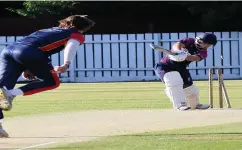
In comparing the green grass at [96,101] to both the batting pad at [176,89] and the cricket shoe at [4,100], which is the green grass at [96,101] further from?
the cricket shoe at [4,100]

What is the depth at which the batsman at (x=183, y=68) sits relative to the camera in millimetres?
13055

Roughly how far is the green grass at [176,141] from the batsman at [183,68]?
226 cm

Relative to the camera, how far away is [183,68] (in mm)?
13562

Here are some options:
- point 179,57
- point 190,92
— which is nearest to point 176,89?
point 190,92

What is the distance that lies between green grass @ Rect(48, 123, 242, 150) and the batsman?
7.40 feet

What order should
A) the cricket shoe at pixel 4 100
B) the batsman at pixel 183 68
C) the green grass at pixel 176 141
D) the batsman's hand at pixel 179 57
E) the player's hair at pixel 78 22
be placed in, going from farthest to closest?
the batsman at pixel 183 68 < the batsman's hand at pixel 179 57 < the player's hair at pixel 78 22 < the cricket shoe at pixel 4 100 < the green grass at pixel 176 141

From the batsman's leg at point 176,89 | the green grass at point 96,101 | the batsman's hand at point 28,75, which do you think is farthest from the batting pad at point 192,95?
the batsman's hand at point 28,75

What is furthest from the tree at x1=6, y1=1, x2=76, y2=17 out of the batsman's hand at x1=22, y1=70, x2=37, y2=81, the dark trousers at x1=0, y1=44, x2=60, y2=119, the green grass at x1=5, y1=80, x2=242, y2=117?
the dark trousers at x1=0, y1=44, x2=60, y2=119

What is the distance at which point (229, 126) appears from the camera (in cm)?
1122

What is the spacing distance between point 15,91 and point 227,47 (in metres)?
20.5

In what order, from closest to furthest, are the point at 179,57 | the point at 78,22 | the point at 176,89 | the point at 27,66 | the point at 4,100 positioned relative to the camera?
the point at 4,100, the point at 27,66, the point at 78,22, the point at 179,57, the point at 176,89

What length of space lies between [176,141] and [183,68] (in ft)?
13.6

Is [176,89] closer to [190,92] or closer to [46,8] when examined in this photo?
[190,92]

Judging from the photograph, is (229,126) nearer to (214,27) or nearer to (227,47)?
(227,47)
